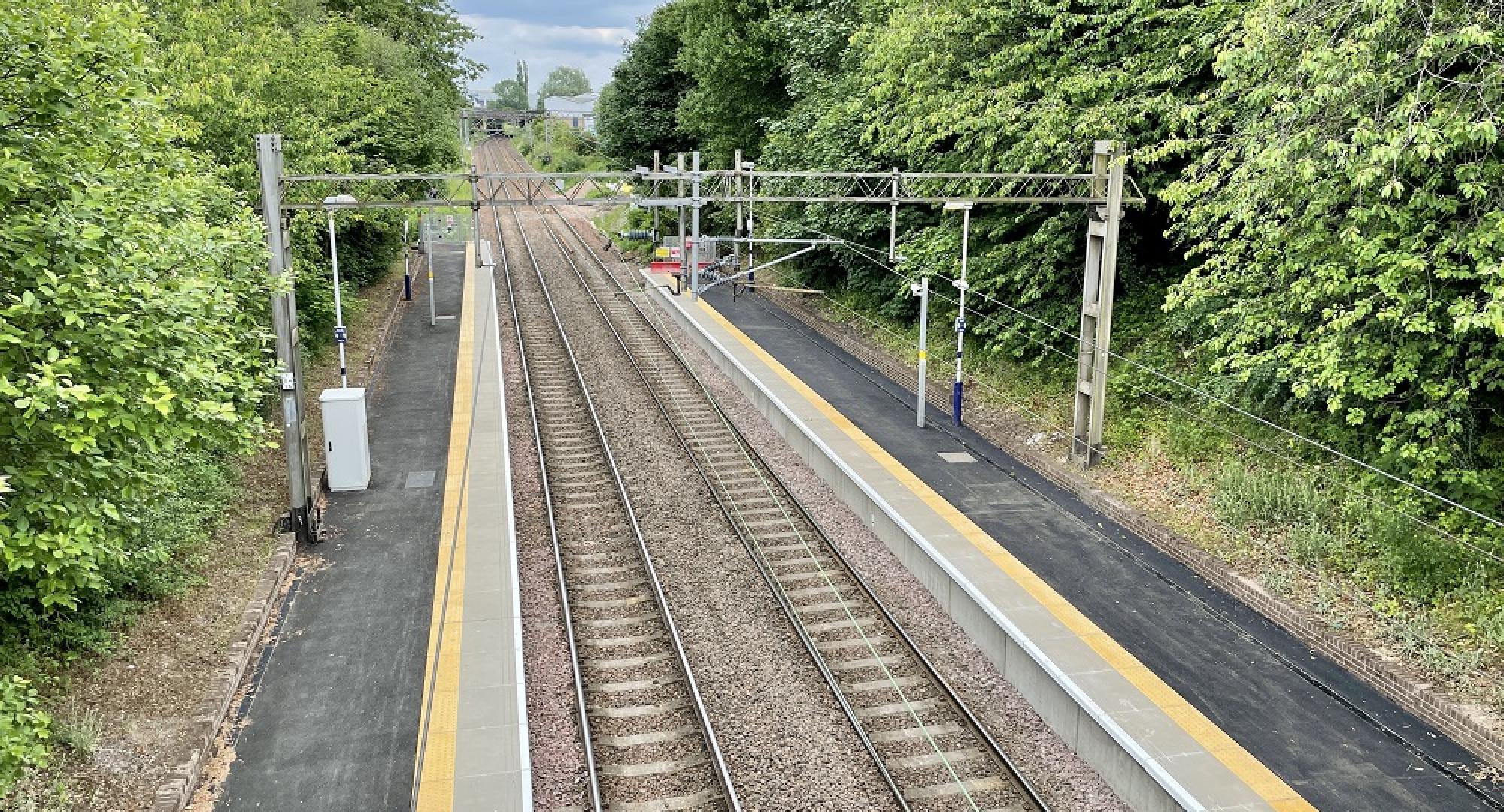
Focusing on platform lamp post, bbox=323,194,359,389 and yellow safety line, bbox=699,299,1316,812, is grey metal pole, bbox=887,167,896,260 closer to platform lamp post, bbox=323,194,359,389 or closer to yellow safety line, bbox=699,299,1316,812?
yellow safety line, bbox=699,299,1316,812

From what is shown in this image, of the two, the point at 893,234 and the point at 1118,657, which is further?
the point at 893,234

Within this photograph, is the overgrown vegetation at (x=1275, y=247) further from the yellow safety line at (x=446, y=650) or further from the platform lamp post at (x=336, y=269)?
the platform lamp post at (x=336, y=269)

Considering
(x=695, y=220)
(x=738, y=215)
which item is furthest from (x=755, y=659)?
(x=738, y=215)

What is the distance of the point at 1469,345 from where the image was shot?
12.7 metres

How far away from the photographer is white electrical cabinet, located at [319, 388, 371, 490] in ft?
57.2

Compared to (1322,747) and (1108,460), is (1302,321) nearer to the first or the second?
(1108,460)

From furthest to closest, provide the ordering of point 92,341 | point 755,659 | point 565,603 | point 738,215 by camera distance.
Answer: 1. point 738,215
2. point 565,603
3. point 755,659
4. point 92,341

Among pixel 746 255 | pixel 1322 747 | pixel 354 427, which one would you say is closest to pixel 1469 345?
pixel 1322 747

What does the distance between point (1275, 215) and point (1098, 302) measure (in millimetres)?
4674

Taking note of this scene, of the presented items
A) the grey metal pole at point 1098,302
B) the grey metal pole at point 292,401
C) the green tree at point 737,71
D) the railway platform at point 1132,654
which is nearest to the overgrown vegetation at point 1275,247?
the grey metal pole at point 1098,302

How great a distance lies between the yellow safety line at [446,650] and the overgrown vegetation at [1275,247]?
10.3 meters

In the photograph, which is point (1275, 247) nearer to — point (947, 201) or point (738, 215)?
point (947, 201)

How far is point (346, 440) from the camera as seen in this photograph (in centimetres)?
1745

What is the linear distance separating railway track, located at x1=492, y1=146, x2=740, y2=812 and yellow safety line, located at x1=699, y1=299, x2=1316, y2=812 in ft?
14.8
